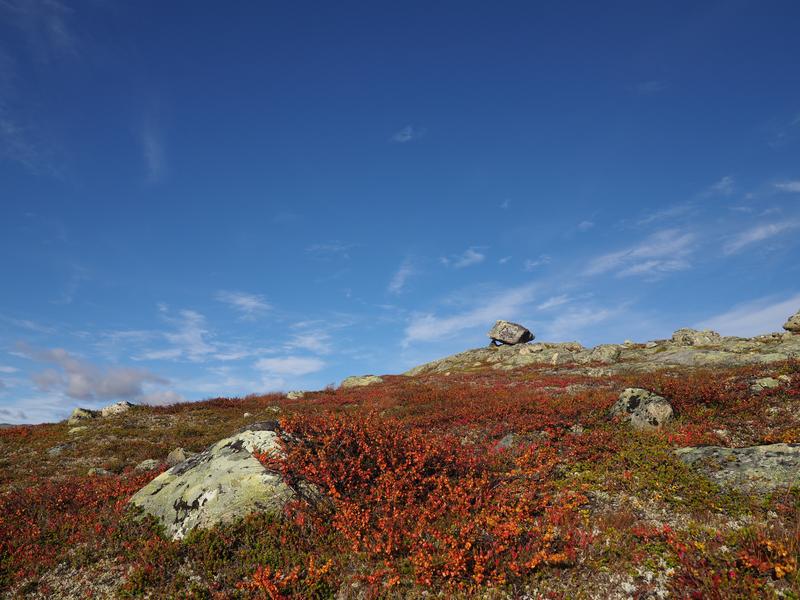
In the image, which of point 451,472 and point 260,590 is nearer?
point 260,590

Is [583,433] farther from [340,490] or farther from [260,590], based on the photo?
[260,590]

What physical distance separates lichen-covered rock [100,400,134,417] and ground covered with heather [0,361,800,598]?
51.4 ft

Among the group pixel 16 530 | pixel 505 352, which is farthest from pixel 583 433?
pixel 505 352

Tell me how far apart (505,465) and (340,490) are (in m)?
5.25

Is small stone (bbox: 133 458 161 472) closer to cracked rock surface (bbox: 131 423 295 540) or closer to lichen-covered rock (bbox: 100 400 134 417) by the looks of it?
cracked rock surface (bbox: 131 423 295 540)

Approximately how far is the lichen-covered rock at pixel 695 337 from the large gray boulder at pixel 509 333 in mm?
29764

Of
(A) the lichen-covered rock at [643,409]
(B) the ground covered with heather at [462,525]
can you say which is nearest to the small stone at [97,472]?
(B) the ground covered with heather at [462,525]

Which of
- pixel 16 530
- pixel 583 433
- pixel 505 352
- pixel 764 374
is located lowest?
pixel 16 530

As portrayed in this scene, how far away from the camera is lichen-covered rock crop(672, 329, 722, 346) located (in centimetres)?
5942

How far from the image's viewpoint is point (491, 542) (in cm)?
917

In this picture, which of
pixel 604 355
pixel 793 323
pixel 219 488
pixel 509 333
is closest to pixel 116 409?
pixel 219 488

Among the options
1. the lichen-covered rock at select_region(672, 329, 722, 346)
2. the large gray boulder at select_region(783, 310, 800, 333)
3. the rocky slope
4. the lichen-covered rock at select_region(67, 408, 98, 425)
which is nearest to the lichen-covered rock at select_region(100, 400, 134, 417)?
the lichen-covered rock at select_region(67, 408, 98, 425)

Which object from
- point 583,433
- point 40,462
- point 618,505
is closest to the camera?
point 618,505

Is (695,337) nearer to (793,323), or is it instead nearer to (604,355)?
(793,323)
